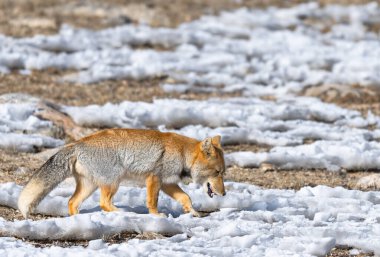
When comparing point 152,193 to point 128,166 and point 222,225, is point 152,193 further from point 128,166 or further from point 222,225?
point 222,225

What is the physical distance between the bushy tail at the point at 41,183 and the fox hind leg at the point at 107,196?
0.52 m

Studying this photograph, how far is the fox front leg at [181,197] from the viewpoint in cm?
1034

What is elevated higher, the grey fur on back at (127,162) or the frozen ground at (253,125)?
the grey fur on back at (127,162)

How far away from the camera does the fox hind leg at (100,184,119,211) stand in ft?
32.5

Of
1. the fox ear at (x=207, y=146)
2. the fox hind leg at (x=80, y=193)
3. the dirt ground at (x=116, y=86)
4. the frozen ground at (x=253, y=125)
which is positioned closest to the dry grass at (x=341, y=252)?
the dirt ground at (x=116, y=86)

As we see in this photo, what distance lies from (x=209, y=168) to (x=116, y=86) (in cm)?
1048

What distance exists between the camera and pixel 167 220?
9477 mm

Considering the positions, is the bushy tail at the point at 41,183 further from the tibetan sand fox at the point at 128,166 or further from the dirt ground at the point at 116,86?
the dirt ground at the point at 116,86

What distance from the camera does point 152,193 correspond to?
10.1 meters

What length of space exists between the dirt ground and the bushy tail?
660mm

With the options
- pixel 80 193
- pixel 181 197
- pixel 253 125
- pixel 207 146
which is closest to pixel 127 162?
pixel 80 193

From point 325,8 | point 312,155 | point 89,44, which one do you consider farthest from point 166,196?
point 325,8

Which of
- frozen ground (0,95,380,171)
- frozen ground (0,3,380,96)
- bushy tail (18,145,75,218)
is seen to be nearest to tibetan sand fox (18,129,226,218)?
bushy tail (18,145,75,218)

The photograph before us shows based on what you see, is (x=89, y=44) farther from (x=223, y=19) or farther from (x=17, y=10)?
A: (x=223, y=19)
